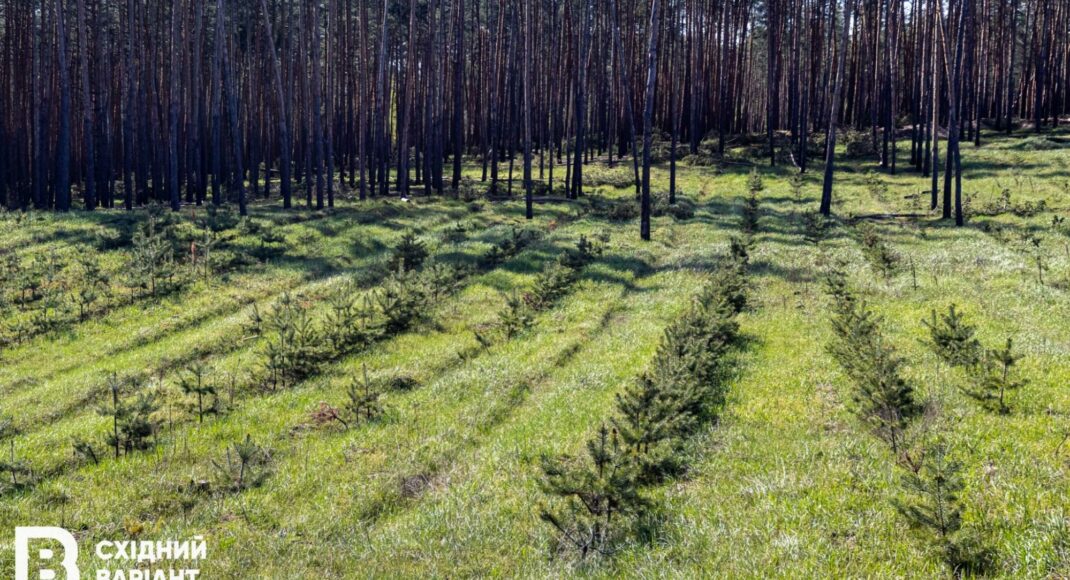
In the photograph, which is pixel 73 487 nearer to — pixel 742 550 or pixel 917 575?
pixel 742 550

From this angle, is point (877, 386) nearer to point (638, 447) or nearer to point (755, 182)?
point (638, 447)

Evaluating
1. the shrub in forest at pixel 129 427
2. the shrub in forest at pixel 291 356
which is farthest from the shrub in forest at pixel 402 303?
the shrub in forest at pixel 129 427

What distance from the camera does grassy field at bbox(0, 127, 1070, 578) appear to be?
709cm

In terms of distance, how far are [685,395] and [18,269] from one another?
20.7 meters

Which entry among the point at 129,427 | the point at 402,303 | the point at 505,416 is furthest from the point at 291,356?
the point at 505,416

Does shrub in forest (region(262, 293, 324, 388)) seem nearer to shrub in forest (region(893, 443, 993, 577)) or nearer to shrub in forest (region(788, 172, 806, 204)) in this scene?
shrub in forest (region(893, 443, 993, 577))

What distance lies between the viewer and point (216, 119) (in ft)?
120

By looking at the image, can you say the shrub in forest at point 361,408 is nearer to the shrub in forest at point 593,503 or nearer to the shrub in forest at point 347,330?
the shrub in forest at point 347,330

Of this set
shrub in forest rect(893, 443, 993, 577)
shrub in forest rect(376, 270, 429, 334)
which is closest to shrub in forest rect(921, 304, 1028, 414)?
shrub in forest rect(893, 443, 993, 577)

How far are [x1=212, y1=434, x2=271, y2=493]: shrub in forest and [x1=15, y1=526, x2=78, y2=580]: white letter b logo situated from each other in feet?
5.69

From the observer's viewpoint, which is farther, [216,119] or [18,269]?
[216,119]

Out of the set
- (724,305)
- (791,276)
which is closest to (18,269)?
(724,305)

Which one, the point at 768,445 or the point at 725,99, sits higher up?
the point at 725,99

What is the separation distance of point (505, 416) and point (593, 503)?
3.85m
